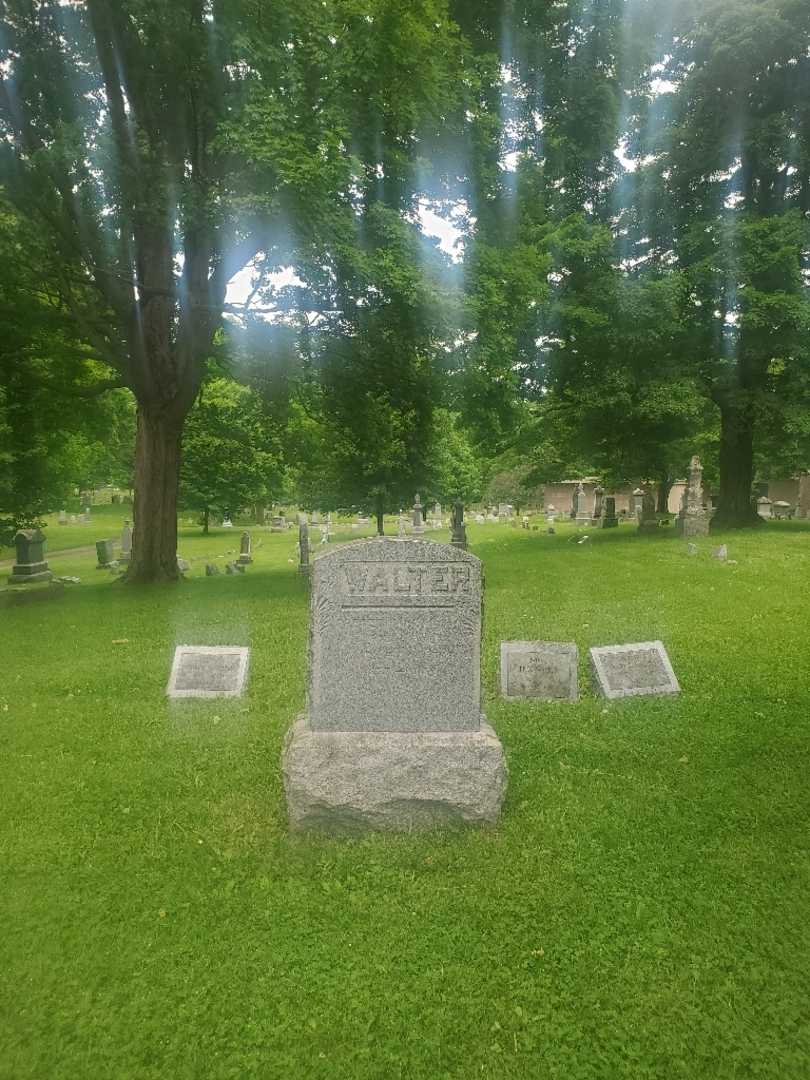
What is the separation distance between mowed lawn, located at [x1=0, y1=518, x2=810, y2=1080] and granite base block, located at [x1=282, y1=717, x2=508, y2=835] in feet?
0.48

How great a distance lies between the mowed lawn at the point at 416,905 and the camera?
10.1 ft

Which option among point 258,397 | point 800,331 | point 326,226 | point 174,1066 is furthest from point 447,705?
point 800,331

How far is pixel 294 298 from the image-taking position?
14422 millimetres

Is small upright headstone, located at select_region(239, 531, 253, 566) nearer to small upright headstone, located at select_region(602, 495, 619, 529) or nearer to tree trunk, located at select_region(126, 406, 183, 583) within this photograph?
tree trunk, located at select_region(126, 406, 183, 583)

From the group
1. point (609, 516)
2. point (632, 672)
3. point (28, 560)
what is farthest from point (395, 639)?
point (609, 516)

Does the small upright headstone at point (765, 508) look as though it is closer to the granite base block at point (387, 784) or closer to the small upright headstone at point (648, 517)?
the small upright headstone at point (648, 517)

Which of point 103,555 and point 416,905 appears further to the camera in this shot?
point 103,555

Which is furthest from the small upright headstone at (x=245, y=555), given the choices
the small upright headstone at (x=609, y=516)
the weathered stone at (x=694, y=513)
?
the small upright headstone at (x=609, y=516)

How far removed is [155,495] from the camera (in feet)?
51.3

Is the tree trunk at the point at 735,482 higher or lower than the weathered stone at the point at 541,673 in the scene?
higher

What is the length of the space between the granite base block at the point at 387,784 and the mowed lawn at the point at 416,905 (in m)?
0.15

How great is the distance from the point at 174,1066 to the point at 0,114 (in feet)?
50.9

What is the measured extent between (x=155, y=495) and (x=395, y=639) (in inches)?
484

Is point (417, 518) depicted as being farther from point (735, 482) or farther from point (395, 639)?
point (395, 639)
